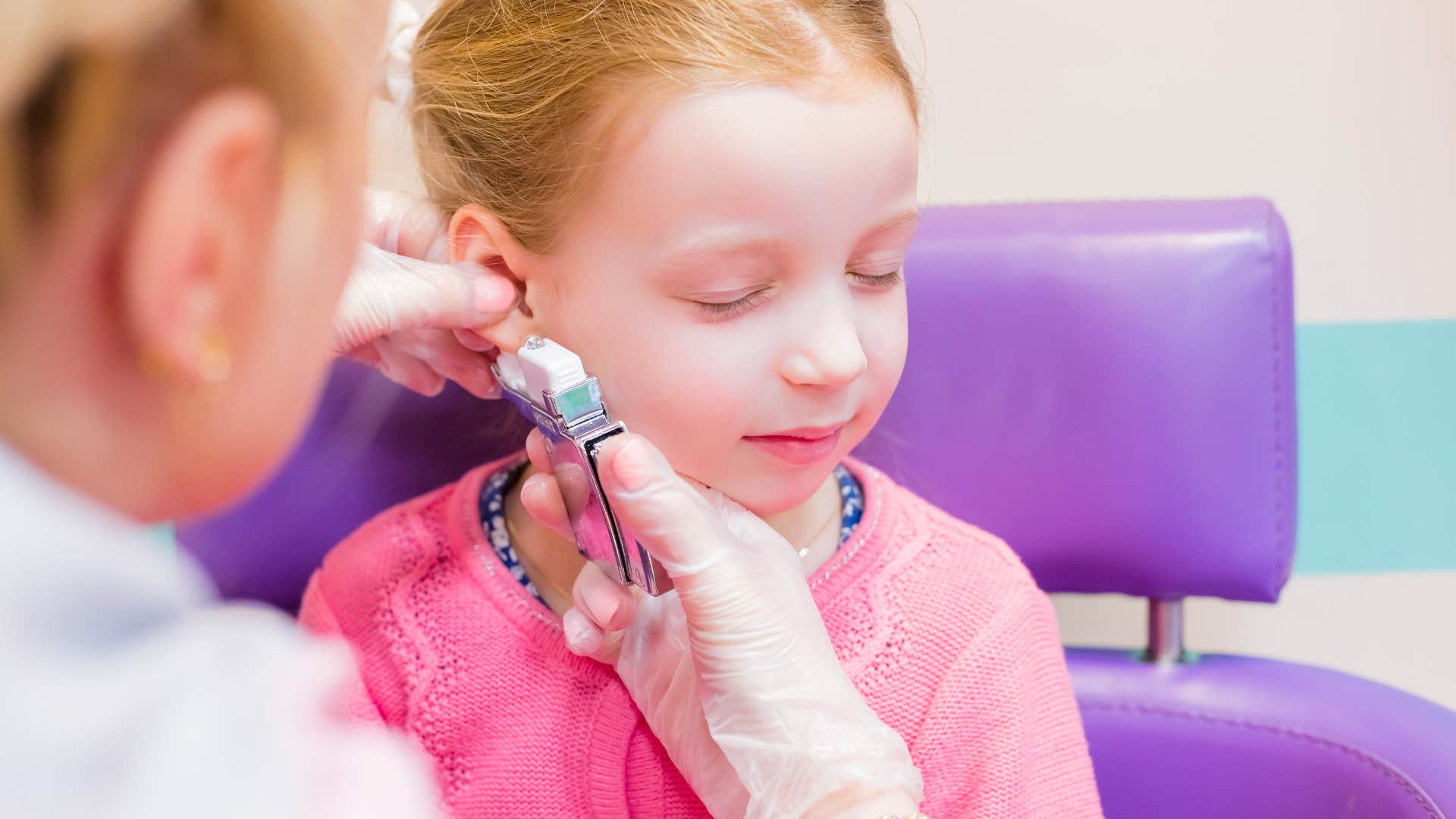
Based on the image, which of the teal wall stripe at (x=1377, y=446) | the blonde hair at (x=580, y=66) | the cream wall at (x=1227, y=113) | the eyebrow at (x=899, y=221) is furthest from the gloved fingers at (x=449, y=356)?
the teal wall stripe at (x=1377, y=446)

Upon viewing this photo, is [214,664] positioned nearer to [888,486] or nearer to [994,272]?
[888,486]

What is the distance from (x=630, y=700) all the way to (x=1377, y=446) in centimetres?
88

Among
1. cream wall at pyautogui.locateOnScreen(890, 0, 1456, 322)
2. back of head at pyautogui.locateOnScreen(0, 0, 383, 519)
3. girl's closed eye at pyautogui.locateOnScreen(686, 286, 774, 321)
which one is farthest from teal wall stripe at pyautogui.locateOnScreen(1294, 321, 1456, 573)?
back of head at pyautogui.locateOnScreen(0, 0, 383, 519)

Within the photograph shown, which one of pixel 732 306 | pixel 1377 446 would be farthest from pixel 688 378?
pixel 1377 446

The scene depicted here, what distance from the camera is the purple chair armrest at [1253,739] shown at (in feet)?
3.13

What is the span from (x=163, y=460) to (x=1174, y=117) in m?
1.08

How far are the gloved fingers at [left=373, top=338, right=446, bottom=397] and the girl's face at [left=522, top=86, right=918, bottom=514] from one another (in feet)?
0.61

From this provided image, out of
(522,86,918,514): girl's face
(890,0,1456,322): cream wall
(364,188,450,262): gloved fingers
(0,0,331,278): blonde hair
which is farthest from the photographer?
(890,0,1456,322): cream wall

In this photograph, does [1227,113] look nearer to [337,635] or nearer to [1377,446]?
[1377,446]

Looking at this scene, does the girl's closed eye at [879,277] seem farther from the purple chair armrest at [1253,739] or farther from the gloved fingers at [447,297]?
the purple chair armrest at [1253,739]

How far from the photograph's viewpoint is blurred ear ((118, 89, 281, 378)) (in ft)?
1.00

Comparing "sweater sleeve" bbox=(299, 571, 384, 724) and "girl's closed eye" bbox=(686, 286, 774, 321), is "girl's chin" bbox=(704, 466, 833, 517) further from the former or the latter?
"sweater sleeve" bbox=(299, 571, 384, 724)

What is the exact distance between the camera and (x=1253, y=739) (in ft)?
3.36

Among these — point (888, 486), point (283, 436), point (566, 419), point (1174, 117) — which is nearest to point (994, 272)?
point (888, 486)
